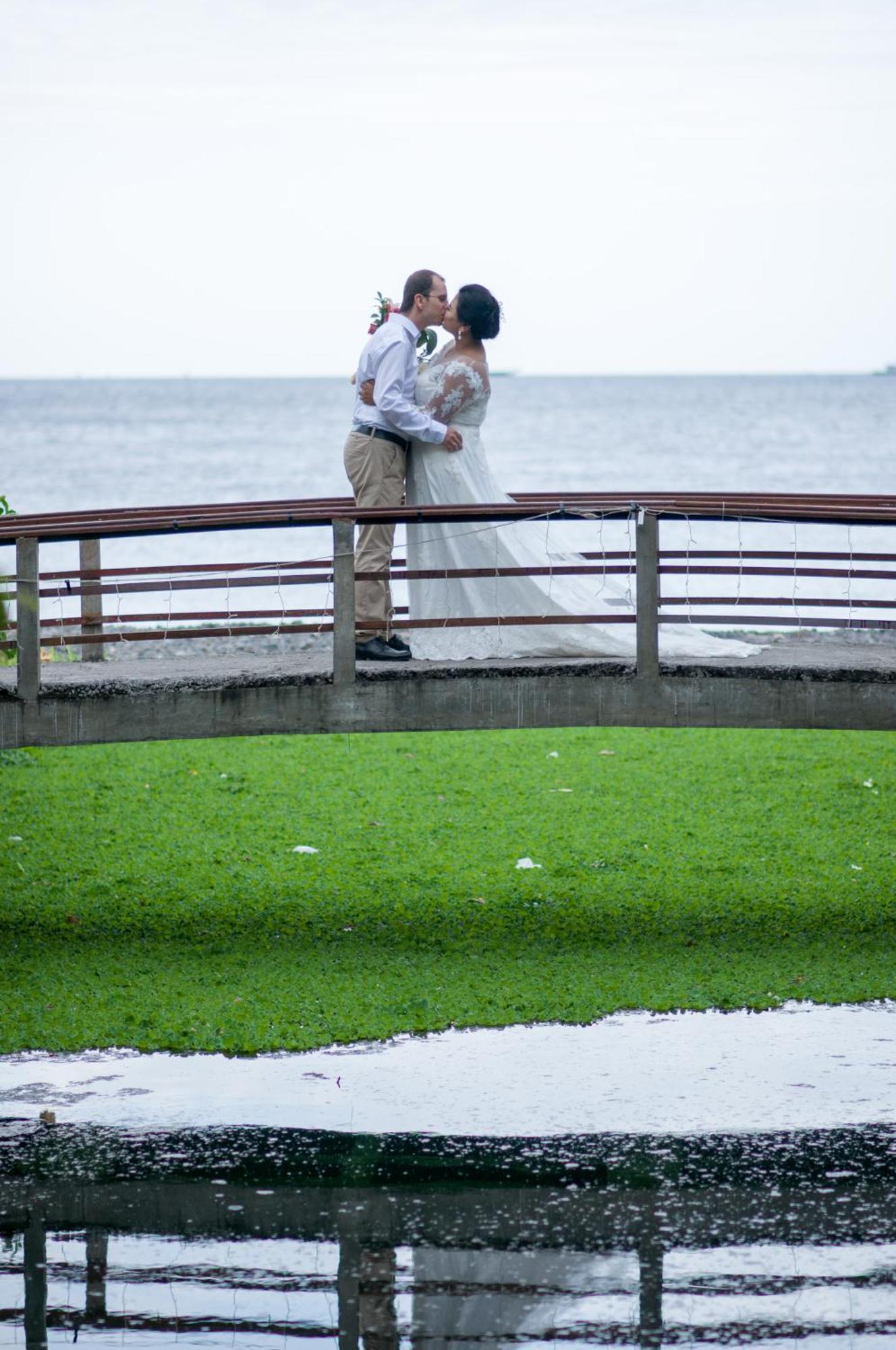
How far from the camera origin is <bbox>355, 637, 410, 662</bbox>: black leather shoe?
31.8ft

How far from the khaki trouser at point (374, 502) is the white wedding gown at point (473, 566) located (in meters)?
0.19

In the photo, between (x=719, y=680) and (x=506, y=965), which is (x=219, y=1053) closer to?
(x=506, y=965)

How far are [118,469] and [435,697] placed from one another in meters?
64.5

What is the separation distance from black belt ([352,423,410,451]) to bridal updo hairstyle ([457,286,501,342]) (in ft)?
2.38

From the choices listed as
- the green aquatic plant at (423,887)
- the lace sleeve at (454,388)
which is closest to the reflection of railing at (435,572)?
the lace sleeve at (454,388)

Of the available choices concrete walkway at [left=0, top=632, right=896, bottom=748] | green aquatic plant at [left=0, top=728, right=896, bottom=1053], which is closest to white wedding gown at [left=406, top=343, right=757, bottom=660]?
concrete walkway at [left=0, top=632, right=896, bottom=748]

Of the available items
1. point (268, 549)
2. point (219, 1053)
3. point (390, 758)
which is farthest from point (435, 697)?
point (268, 549)

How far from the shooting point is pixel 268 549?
126ft

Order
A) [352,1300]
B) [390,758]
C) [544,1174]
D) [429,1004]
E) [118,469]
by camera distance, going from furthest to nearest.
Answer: [118,469] < [390,758] < [429,1004] < [544,1174] < [352,1300]

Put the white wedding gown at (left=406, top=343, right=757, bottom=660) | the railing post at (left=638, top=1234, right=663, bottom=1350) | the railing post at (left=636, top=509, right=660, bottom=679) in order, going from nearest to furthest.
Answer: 1. the railing post at (left=638, top=1234, right=663, bottom=1350)
2. the railing post at (left=636, top=509, right=660, bottom=679)
3. the white wedding gown at (left=406, top=343, right=757, bottom=660)

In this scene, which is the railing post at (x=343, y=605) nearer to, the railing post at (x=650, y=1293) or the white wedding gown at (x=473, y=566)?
the white wedding gown at (x=473, y=566)

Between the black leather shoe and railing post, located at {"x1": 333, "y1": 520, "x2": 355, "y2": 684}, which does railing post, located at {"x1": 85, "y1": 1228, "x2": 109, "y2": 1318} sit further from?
the black leather shoe

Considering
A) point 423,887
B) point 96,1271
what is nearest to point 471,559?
point 423,887

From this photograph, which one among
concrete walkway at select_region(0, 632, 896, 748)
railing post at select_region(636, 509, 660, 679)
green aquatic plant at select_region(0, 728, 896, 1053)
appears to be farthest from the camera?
concrete walkway at select_region(0, 632, 896, 748)
